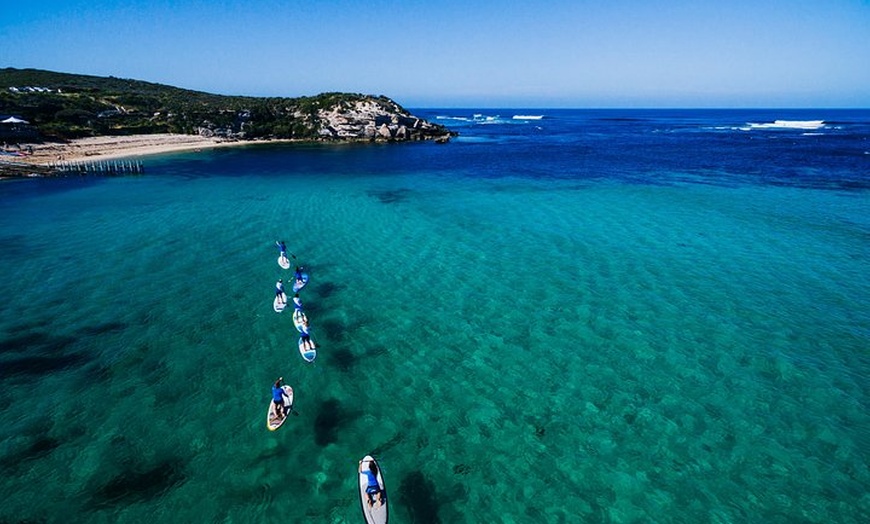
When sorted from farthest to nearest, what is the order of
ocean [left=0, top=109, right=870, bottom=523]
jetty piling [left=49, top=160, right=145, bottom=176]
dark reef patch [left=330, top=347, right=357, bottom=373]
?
jetty piling [left=49, top=160, right=145, bottom=176] → dark reef patch [left=330, top=347, right=357, bottom=373] → ocean [left=0, top=109, right=870, bottom=523]

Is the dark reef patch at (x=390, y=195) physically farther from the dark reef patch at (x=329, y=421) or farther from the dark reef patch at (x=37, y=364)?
the dark reef patch at (x=329, y=421)

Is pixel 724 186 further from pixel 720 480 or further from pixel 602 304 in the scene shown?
pixel 720 480

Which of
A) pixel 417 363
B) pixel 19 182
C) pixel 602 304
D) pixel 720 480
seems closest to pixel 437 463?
pixel 417 363

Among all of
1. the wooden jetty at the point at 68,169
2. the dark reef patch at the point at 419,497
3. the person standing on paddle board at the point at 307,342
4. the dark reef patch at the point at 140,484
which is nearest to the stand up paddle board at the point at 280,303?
the person standing on paddle board at the point at 307,342

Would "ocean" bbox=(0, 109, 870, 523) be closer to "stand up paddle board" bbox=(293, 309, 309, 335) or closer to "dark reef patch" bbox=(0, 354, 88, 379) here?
"dark reef patch" bbox=(0, 354, 88, 379)

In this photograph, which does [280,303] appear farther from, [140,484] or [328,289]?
[140,484]

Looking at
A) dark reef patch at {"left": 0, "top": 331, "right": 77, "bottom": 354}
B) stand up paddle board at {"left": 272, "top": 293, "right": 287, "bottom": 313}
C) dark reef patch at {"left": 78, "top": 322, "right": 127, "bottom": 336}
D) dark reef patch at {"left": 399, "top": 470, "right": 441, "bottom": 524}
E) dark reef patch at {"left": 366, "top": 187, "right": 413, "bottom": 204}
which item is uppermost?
dark reef patch at {"left": 366, "top": 187, "right": 413, "bottom": 204}

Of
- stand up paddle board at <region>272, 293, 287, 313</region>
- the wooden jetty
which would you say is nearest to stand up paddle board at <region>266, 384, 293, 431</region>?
stand up paddle board at <region>272, 293, 287, 313</region>
